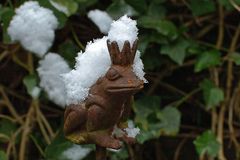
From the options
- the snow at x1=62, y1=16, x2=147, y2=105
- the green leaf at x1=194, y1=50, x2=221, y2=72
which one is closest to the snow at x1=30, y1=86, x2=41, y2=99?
the green leaf at x1=194, y1=50, x2=221, y2=72

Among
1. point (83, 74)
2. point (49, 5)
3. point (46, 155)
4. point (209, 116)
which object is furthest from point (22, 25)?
point (209, 116)

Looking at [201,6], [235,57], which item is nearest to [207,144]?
[235,57]

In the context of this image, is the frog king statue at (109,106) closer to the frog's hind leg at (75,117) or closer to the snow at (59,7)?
the frog's hind leg at (75,117)

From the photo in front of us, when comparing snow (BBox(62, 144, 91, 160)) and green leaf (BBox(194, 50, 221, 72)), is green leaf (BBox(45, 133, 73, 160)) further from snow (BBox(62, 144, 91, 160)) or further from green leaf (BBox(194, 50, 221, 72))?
green leaf (BBox(194, 50, 221, 72))

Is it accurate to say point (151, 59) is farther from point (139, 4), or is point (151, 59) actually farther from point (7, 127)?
point (7, 127)

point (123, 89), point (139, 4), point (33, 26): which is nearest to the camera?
point (123, 89)

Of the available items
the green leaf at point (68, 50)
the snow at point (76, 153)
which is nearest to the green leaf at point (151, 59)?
the green leaf at point (68, 50)
